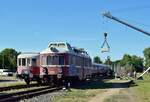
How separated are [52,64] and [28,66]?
3.64 metres

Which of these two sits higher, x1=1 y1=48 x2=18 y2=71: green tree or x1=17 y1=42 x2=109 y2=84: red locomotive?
x1=1 y1=48 x2=18 y2=71: green tree

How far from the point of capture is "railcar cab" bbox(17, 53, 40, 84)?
43.2 meters

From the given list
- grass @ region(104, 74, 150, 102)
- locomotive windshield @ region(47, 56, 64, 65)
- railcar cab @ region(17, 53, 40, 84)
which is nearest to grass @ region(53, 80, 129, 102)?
grass @ region(104, 74, 150, 102)

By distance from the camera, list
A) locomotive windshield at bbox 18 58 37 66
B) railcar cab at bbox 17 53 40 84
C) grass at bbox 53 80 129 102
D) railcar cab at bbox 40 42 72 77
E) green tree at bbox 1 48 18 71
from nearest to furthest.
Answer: grass at bbox 53 80 129 102 → railcar cab at bbox 40 42 72 77 → railcar cab at bbox 17 53 40 84 → locomotive windshield at bbox 18 58 37 66 → green tree at bbox 1 48 18 71

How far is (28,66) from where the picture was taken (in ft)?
144

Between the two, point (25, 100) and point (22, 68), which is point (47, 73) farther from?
→ point (25, 100)

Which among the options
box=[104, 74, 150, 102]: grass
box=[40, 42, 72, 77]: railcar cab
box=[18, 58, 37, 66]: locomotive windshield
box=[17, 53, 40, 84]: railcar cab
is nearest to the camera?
box=[104, 74, 150, 102]: grass

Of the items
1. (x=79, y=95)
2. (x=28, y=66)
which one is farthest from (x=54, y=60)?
(x=79, y=95)

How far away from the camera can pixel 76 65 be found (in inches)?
1738

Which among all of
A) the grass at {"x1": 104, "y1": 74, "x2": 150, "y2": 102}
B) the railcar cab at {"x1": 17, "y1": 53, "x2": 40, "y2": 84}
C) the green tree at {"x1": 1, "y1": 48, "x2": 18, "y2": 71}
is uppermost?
the green tree at {"x1": 1, "y1": 48, "x2": 18, "y2": 71}

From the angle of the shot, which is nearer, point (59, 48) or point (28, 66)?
point (59, 48)

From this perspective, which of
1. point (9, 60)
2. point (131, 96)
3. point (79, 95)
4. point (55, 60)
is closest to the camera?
point (79, 95)

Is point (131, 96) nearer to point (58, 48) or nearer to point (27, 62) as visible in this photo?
point (58, 48)

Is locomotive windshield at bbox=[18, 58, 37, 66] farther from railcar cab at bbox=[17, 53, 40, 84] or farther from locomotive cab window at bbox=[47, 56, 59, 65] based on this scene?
locomotive cab window at bbox=[47, 56, 59, 65]
